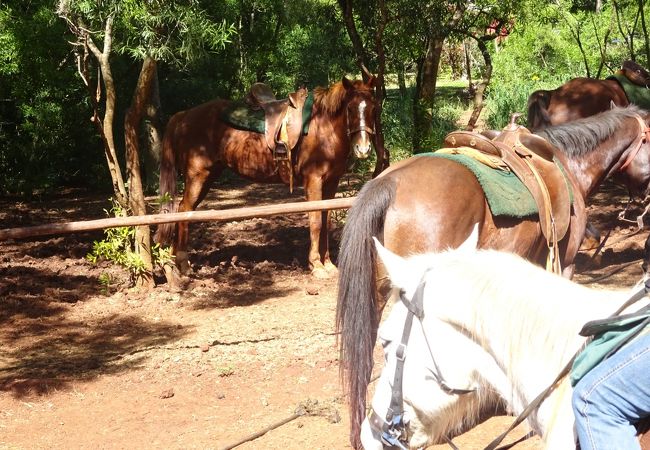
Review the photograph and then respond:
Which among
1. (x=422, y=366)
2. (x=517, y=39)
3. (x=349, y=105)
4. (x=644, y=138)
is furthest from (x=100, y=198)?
(x=517, y=39)

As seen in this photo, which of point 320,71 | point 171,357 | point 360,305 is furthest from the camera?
point 320,71

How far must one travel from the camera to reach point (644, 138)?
19.5 ft

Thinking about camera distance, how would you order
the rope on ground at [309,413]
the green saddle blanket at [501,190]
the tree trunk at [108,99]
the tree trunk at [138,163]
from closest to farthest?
the green saddle blanket at [501,190]
the rope on ground at [309,413]
the tree trunk at [108,99]
the tree trunk at [138,163]

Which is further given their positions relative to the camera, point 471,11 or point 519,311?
point 471,11

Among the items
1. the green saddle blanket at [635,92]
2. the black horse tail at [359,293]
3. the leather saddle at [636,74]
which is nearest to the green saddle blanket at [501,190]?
the black horse tail at [359,293]

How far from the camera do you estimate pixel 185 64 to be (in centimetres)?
751

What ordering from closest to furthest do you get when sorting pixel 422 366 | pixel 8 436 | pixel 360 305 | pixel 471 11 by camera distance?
pixel 422 366
pixel 360 305
pixel 8 436
pixel 471 11

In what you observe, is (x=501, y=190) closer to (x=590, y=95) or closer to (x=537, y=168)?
(x=537, y=168)

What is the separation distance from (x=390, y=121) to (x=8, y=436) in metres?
10.2

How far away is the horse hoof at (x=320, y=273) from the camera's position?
28.9 ft

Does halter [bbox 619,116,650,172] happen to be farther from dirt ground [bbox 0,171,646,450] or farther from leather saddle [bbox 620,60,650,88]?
leather saddle [bbox 620,60,650,88]

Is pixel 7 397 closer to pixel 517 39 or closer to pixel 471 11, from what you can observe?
pixel 471 11

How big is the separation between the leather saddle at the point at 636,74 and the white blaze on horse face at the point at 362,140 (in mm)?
4353

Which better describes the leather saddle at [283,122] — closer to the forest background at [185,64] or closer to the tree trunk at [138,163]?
the forest background at [185,64]
